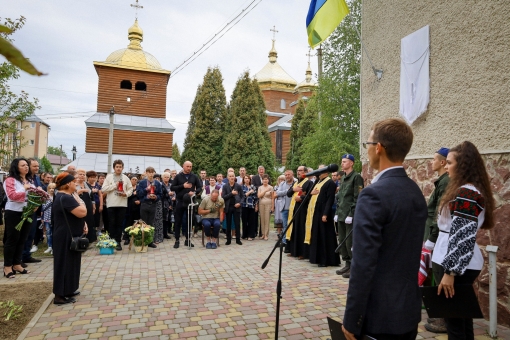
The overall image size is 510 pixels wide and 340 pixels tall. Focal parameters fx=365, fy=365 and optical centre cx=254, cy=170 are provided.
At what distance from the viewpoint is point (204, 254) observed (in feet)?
29.0

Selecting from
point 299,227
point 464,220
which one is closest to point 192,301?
point 464,220

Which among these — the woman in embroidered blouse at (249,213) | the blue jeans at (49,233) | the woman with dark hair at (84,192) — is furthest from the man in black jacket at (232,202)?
the blue jeans at (49,233)

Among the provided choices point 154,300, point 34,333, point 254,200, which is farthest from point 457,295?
point 254,200

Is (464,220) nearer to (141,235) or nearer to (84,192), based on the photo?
(84,192)

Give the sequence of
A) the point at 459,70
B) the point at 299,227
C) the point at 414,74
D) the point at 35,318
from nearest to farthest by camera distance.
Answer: the point at 35,318 < the point at 459,70 < the point at 414,74 < the point at 299,227

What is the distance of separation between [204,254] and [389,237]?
7.22 meters

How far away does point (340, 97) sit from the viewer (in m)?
18.7

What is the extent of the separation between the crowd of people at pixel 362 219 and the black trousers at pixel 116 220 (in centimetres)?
3

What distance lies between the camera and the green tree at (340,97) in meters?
18.6

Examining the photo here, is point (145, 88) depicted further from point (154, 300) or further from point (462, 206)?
point (462, 206)

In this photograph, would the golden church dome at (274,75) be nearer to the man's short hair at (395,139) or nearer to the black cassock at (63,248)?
the black cassock at (63,248)

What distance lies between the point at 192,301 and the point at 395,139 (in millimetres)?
4093

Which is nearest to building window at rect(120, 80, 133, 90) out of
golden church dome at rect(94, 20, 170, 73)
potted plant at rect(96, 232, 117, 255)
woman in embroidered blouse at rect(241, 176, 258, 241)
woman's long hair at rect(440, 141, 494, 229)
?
golden church dome at rect(94, 20, 170, 73)

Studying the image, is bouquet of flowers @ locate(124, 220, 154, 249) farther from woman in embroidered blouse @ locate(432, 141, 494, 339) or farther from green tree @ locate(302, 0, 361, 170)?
green tree @ locate(302, 0, 361, 170)
